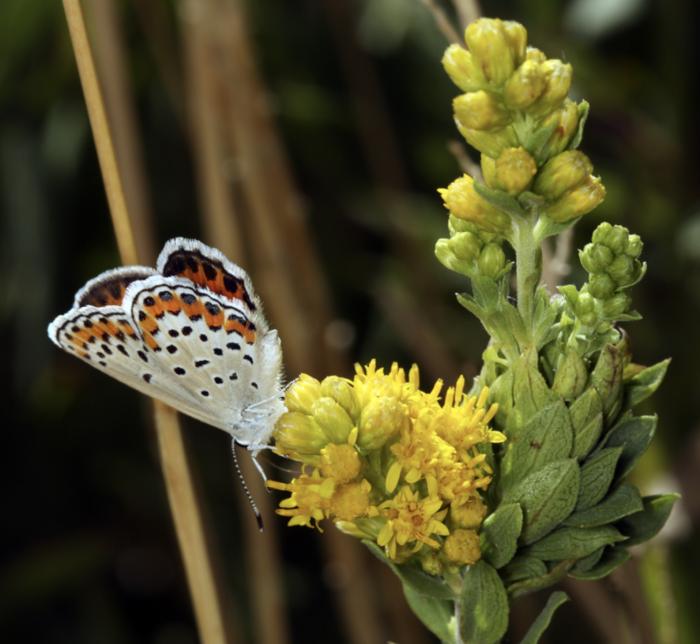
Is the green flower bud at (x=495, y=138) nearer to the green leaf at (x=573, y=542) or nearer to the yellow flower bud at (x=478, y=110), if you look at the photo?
the yellow flower bud at (x=478, y=110)

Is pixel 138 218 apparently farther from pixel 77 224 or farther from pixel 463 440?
pixel 77 224

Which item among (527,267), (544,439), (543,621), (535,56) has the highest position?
(535,56)

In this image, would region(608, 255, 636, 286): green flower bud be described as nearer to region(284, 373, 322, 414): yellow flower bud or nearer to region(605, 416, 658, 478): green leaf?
region(605, 416, 658, 478): green leaf

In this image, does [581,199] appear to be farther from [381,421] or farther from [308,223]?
[308,223]

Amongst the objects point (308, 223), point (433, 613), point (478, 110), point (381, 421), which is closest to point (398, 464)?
point (381, 421)

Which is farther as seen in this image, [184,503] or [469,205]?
[184,503]

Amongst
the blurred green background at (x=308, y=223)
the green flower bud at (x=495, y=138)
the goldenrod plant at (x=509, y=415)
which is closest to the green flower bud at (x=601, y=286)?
the goldenrod plant at (x=509, y=415)

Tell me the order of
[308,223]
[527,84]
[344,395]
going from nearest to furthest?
[527,84]
[344,395]
[308,223]
